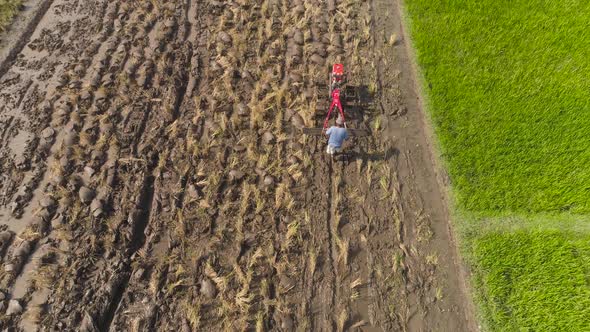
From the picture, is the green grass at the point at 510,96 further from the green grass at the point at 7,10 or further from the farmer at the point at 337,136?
the green grass at the point at 7,10

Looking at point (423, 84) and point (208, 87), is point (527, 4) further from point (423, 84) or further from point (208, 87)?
point (208, 87)

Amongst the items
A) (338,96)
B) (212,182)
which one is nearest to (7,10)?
(212,182)

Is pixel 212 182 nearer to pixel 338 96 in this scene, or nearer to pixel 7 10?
pixel 338 96

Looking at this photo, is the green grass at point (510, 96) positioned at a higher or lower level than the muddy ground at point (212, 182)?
higher

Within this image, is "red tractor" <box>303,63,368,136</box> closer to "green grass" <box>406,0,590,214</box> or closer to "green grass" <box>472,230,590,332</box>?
"green grass" <box>406,0,590,214</box>

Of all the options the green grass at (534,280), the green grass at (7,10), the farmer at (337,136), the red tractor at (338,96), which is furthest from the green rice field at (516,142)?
the green grass at (7,10)
